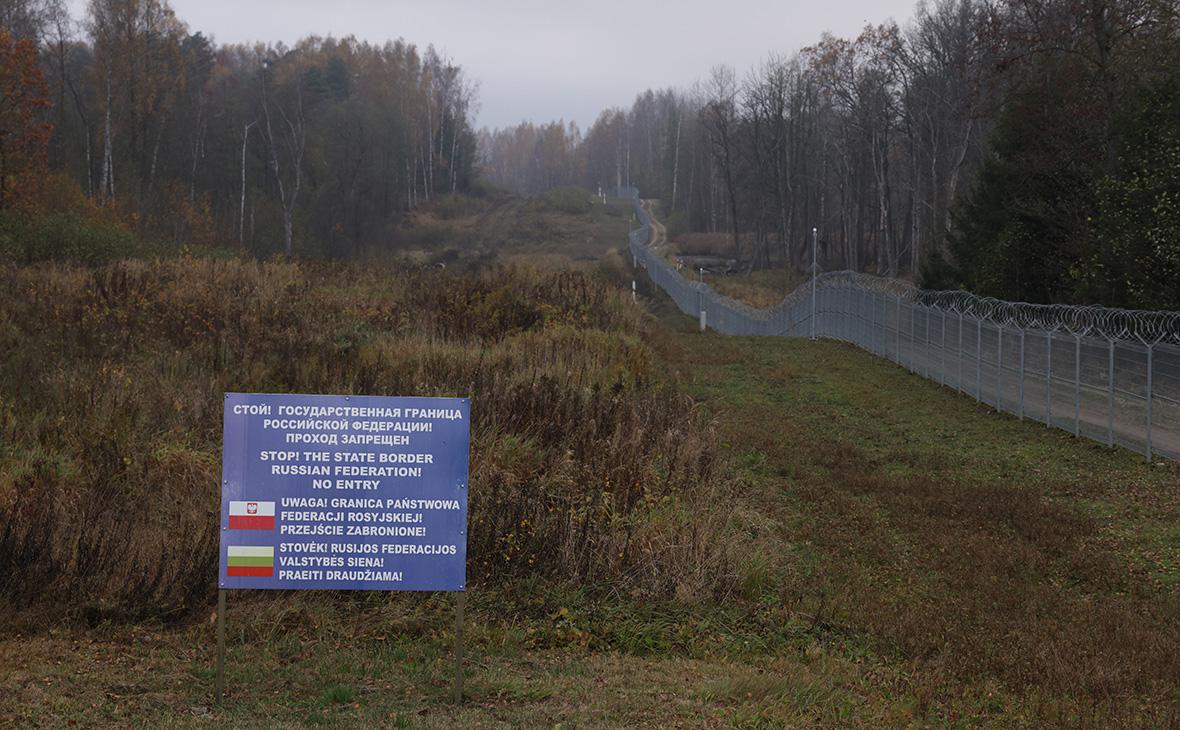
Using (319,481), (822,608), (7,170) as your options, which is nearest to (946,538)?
(822,608)

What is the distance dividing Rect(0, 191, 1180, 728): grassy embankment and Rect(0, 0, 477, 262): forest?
21312mm

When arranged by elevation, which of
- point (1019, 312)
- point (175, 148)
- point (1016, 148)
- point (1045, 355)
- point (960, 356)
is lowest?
point (960, 356)

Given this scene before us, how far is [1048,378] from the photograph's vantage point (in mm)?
18594

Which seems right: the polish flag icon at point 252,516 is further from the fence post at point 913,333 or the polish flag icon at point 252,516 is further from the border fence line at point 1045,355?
the fence post at point 913,333

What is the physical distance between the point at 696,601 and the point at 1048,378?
1237 cm

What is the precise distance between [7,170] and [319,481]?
1718 inches

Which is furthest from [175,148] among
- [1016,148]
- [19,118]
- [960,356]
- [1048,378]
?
[1048,378]

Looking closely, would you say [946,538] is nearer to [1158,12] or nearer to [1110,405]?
[1110,405]

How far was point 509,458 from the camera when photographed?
36.1 feet

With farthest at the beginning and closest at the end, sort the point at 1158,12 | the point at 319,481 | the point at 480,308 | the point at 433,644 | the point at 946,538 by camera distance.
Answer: the point at 1158,12
the point at 480,308
the point at 946,538
the point at 433,644
the point at 319,481

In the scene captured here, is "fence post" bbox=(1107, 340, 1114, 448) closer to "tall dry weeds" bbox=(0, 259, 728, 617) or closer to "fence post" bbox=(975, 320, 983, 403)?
"fence post" bbox=(975, 320, 983, 403)

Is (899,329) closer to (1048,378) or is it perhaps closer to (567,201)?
(1048,378)

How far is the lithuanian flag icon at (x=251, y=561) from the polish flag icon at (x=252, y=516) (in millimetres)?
115

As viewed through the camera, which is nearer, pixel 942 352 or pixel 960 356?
pixel 960 356
